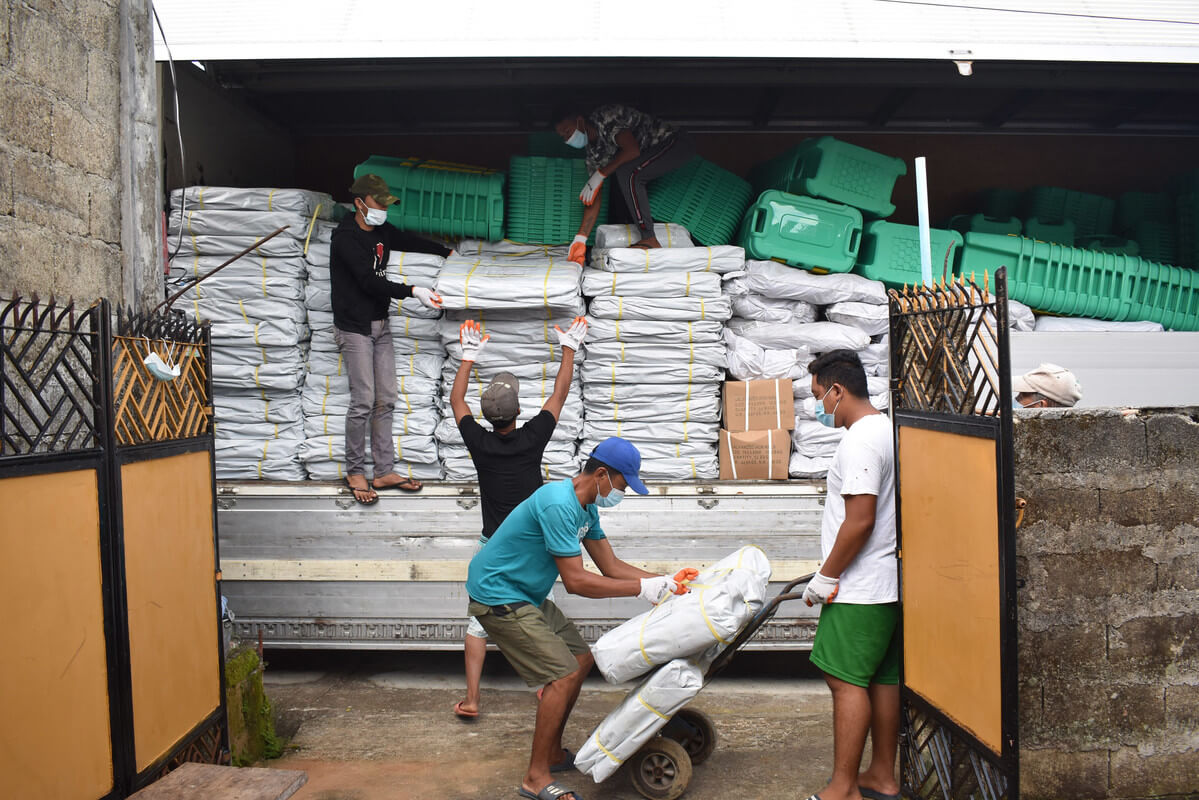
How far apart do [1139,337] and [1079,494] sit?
2708 millimetres

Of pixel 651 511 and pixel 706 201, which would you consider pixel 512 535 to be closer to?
pixel 651 511

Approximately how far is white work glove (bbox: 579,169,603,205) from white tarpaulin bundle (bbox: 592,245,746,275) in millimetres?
371

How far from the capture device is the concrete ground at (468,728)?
13.7ft

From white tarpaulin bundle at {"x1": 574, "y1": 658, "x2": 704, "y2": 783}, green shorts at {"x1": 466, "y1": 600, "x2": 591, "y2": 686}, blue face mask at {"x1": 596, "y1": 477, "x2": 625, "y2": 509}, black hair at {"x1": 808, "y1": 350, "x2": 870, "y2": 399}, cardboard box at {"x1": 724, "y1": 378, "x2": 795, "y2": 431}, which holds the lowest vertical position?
white tarpaulin bundle at {"x1": 574, "y1": 658, "x2": 704, "y2": 783}

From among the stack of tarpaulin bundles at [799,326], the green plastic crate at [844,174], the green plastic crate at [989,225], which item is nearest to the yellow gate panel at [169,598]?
the stack of tarpaulin bundles at [799,326]

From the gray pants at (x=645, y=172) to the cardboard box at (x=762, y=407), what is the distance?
1.14m

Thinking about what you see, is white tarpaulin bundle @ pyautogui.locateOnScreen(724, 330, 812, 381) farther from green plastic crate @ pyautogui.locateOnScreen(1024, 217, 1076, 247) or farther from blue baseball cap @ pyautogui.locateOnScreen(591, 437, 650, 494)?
blue baseball cap @ pyautogui.locateOnScreen(591, 437, 650, 494)

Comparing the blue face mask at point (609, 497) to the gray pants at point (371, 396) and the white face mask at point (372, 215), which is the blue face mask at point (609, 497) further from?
the white face mask at point (372, 215)

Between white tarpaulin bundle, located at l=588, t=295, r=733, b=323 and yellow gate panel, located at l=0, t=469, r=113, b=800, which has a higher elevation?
white tarpaulin bundle, located at l=588, t=295, r=733, b=323

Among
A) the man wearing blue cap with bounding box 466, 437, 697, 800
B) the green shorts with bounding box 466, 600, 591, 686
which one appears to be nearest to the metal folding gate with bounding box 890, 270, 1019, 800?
the man wearing blue cap with bounding box 466, 437, 697, 800

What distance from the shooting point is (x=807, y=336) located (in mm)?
5770

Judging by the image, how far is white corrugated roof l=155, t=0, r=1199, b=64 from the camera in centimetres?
489

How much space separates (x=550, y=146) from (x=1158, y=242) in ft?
14.0

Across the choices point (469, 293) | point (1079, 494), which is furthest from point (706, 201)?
point (1079, 494)
